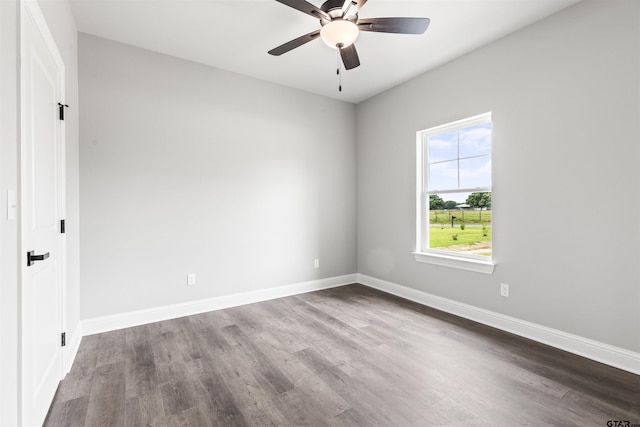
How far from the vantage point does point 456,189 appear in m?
3.49

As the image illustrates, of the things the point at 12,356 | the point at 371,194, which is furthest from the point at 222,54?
the point at 12,356

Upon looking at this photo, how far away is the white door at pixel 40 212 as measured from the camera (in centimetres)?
144

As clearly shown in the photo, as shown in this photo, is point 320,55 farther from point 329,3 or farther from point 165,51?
point 165,51

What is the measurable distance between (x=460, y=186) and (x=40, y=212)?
145 inches

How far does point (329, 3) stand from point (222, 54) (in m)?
1.72

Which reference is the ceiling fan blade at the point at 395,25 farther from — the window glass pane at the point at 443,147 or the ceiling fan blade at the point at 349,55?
the window glass pane at the point at 443,147

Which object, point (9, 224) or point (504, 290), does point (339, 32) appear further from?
point (504, 290)

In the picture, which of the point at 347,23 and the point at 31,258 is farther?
the point at 347,23

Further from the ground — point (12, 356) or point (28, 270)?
point (28, 270)

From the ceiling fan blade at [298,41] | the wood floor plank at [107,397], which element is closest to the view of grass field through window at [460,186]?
the ceiling fan blade at [298,41]

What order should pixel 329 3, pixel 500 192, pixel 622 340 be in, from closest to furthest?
pixel 329 3, pixel 622 340, pixel 500 192

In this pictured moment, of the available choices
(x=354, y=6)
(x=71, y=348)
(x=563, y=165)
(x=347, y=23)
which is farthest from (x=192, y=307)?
(x=563, y=165)

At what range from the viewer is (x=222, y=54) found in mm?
3268

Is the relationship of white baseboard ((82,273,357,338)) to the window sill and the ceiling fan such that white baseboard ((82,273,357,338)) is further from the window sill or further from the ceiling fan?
the ceiling fan
